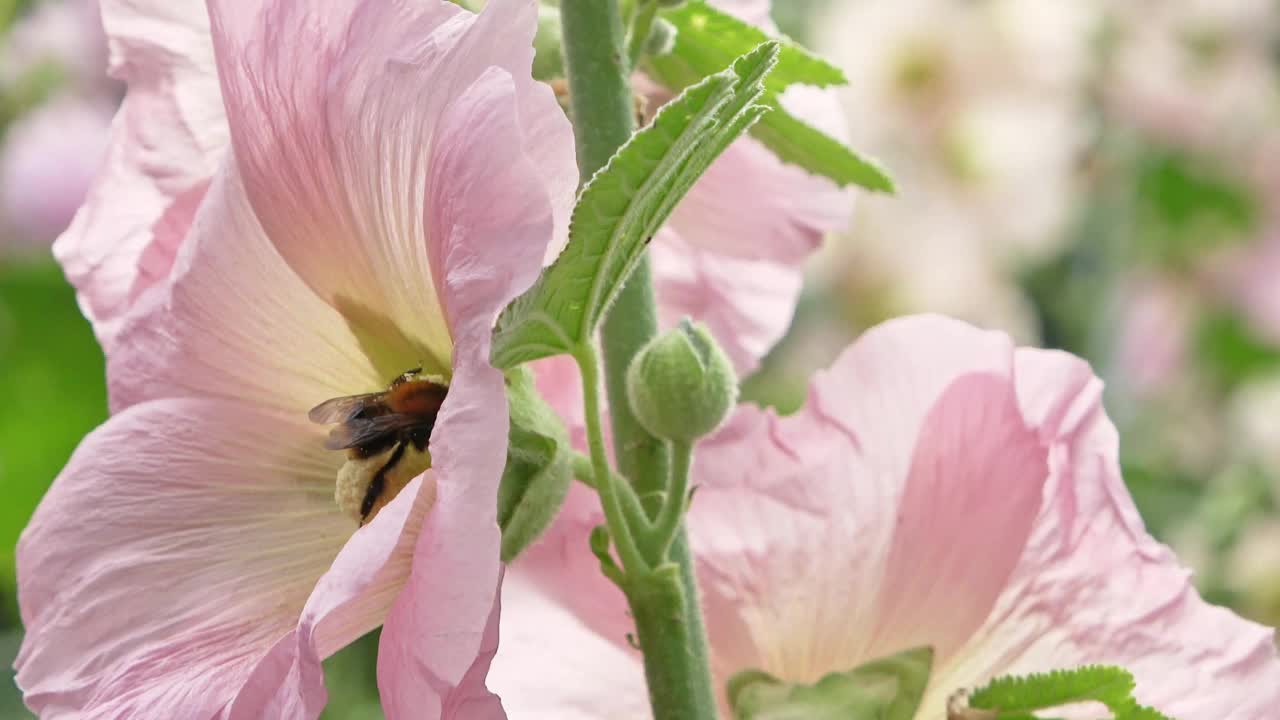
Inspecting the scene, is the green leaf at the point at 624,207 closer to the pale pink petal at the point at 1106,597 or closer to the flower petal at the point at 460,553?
the flower petal at the point at 460,553

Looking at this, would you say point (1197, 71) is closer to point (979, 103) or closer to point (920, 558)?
point (979, 103)

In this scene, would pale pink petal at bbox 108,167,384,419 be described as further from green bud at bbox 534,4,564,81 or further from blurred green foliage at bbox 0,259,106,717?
blurred green foliage at bbox 0,259,106,717

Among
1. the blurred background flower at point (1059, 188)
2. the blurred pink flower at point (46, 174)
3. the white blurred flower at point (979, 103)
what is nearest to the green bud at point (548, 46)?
the blurred background flower at point (1059, 188)

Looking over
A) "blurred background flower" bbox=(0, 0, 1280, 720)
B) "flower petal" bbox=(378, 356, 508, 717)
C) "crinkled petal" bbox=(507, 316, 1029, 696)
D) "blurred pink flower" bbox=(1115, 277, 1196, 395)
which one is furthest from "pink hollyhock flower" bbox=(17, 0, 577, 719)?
"blurred pink flower" bbox=(1115, 277, 1196, 395)

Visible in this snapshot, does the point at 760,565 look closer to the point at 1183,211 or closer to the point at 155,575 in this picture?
the point at 155,575

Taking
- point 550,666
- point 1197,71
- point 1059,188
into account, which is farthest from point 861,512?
point 1197,71

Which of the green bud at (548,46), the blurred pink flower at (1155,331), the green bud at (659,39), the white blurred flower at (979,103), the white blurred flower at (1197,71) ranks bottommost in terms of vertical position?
the green bud at (548,46)
